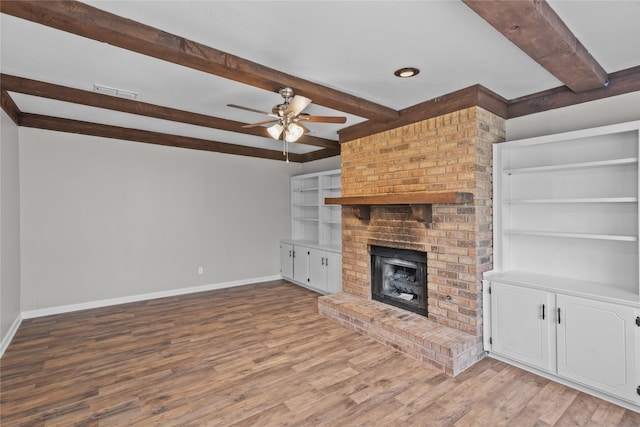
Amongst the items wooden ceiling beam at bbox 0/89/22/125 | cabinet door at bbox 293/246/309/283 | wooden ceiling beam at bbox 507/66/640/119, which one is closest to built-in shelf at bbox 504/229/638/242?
wooden ceiling beam at bbox 507/66/640/119

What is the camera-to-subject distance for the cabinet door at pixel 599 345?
2.35 metres

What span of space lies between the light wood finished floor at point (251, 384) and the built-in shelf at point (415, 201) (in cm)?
146

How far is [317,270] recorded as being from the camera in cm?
552

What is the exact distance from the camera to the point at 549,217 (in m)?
3.16

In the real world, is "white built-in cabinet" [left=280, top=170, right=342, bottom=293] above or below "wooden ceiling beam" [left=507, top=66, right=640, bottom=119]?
below

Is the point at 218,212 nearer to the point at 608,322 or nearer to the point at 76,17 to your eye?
the point at 76,17

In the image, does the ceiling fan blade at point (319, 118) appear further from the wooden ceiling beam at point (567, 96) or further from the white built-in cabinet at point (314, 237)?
the white built-in cabinet at point (314, 237)

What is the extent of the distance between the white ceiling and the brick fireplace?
484mm

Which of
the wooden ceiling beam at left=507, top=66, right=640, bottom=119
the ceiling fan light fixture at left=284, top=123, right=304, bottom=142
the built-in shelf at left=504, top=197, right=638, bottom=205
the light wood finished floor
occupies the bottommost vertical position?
the light wood finished floor

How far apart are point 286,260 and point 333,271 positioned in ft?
5.07

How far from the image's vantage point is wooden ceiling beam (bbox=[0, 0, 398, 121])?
179cm

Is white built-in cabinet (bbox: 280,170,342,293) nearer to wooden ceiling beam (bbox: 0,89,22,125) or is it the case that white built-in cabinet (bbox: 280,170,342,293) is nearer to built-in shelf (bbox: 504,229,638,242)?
built-in shelf (bbox: 504,229,638,242)

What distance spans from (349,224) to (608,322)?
9.47 ft

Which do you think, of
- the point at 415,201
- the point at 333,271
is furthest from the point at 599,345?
the point at 333,271
